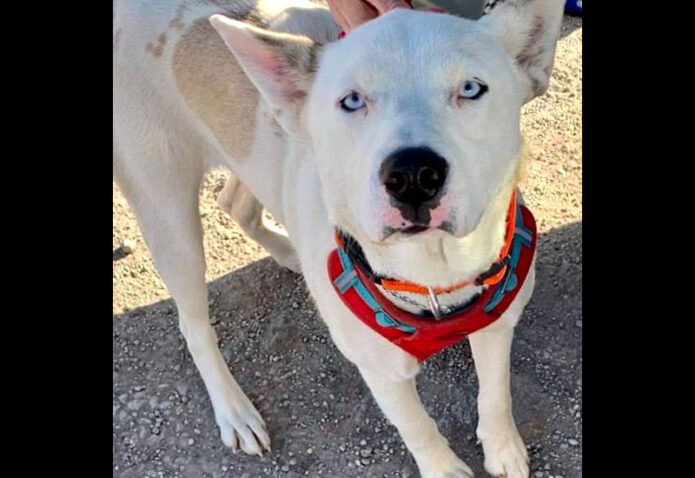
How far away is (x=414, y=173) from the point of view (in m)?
2.06

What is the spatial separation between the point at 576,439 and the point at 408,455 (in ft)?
2.36

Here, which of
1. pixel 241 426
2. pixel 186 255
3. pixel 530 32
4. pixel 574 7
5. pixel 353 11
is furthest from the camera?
pixel 574 7

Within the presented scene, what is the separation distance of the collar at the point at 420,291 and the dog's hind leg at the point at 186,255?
949 mm

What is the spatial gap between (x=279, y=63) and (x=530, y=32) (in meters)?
0.75

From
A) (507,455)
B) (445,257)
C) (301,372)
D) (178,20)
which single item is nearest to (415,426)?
(507,455)

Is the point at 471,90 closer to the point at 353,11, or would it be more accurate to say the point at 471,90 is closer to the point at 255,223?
the point at 353,11

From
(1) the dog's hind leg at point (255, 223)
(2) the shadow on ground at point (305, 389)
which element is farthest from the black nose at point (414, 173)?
(1) the dog's hind leg at point (255, 223)

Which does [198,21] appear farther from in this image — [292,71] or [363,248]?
[363,248]

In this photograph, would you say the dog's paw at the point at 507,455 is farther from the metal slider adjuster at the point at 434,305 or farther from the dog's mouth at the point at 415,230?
the dog's mouth at the point at 415,230

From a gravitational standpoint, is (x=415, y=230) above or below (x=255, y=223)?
above

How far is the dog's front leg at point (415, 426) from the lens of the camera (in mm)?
3018

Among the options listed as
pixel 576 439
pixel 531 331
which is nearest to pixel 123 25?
pixel 531 331

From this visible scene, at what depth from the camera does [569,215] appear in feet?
14.5

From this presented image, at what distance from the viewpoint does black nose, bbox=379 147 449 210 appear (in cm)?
206
